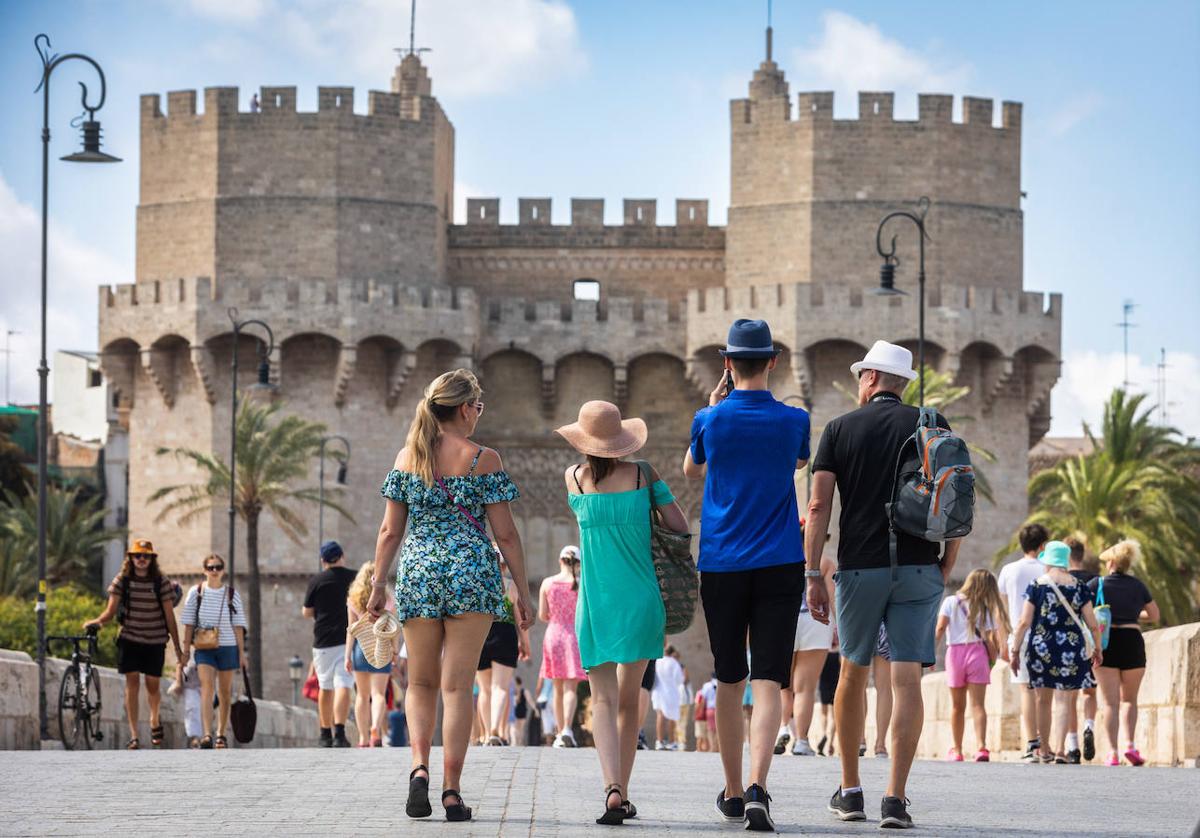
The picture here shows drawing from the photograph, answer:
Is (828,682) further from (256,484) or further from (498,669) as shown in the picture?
(256,484)

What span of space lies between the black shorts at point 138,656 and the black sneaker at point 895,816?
9.03 meters

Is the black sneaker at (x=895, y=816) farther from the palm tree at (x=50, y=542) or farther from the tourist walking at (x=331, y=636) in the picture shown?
the palm tree at (x=50, y=542)

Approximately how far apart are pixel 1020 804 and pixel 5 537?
149 ft

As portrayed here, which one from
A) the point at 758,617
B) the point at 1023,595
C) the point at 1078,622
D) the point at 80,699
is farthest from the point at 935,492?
the point at 80,699

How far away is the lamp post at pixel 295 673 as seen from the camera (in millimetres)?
41562

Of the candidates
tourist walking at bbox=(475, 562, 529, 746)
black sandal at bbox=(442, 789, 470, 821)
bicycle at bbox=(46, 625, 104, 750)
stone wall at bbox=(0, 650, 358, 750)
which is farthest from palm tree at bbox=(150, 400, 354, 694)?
black sandal at bbox=(442, 789, 470, 821)

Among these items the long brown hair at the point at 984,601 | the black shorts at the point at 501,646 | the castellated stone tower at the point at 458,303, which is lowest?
the black shorts at the point at 501,646

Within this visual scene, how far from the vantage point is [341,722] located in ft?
55.9

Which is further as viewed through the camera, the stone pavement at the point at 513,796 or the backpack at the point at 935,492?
the backpack at the point at 935,492

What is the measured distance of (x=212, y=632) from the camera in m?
16.6

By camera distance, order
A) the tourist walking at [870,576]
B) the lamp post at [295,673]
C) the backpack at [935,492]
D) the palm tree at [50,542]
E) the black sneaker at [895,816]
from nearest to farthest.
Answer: the black sneaker at [895,816]
the backpack at [935,492]
the tourist walking at [870,576]
the lamp post at [295,673]
the palm tree at [50,542]

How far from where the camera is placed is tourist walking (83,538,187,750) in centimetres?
1584

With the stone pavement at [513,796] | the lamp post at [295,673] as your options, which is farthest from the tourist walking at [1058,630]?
the lamp post at [295,673]

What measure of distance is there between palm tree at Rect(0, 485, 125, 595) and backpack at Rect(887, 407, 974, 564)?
42945mm
